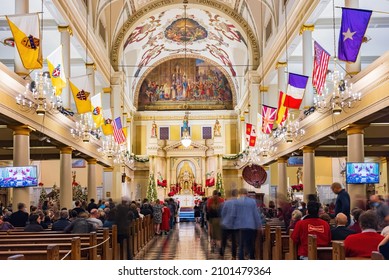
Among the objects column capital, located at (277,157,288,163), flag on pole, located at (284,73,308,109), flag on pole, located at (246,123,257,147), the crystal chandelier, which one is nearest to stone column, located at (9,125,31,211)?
flag on pole, located at (284,73,308,109)

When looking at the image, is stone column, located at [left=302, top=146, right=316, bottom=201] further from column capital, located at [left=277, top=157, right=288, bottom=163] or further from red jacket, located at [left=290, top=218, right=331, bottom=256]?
red jacket, located at [left=290, top=218, right=331, bottom=256]

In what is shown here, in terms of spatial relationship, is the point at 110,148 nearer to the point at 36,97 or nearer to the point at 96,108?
the point at 96,108

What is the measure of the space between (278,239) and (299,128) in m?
10.6

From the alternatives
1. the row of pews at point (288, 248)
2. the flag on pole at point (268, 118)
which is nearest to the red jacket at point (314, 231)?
the row of pews at point (288, 248)

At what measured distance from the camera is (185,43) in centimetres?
3434

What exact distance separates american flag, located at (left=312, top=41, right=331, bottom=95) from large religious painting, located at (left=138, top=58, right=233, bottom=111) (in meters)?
24.0

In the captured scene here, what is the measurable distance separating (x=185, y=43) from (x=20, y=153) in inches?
857

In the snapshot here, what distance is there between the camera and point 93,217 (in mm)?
11523

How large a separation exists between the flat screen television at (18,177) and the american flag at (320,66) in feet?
24.5

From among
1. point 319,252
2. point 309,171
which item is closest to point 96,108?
point 309,171

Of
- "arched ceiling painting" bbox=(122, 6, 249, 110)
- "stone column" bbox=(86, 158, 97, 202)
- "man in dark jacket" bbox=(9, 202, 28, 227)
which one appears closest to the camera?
"man in dark jacket" bbox=(9, 202, 28, 227)

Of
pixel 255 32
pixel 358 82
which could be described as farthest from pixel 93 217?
pixel 255 32

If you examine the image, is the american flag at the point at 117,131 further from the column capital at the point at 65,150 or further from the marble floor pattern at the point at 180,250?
the marble floor pattern at the point at 180,250

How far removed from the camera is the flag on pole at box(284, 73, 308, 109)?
51.0 ft
